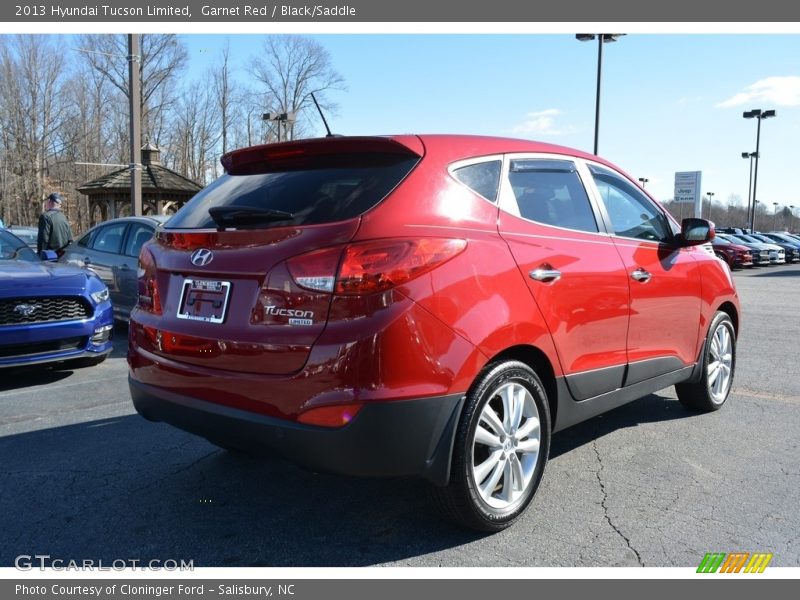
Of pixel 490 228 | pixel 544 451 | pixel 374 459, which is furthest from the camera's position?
pixel 544 451

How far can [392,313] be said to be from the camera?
8.16 feet

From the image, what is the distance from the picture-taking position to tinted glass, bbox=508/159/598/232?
3.29 m

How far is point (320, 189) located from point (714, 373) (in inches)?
144

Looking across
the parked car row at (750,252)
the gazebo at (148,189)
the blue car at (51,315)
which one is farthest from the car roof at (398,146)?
the parked car row at (750,252)

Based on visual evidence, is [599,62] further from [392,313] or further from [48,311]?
[392,313]

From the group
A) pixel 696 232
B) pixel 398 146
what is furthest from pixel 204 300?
pixel 696 232

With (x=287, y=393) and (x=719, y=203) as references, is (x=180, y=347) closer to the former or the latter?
(x=287, y=393)

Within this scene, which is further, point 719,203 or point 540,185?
point 719,203

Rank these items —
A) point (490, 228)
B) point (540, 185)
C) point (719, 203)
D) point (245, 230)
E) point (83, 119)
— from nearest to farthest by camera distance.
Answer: point (245, 230), point (490, 228), point (540, 185), point (83, 119), point (719, 203)

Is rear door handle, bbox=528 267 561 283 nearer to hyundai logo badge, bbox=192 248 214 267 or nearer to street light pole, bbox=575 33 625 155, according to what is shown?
hyundai logo badge, bbox=192 248 214 267

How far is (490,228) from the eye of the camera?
2.95 m

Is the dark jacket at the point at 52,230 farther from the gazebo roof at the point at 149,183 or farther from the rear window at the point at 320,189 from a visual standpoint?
the gazebo roof at the point at 149,183
